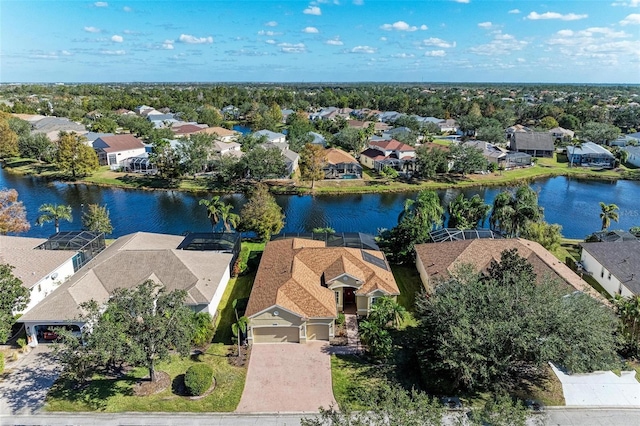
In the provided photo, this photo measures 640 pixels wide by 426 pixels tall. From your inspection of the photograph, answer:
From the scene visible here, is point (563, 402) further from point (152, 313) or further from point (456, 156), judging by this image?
point (456, 156)

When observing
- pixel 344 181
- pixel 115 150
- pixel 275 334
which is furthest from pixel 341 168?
pixel 275 334

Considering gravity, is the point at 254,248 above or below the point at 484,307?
below

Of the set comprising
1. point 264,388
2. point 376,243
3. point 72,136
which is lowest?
point 264,388

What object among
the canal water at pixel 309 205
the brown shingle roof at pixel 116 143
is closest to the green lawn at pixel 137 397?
the canal water at pixel 309 205

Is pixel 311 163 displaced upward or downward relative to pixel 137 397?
upward

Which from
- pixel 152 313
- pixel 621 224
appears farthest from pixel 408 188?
pixel 152 313

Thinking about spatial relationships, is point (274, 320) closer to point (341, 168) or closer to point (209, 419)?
point (209, 419)

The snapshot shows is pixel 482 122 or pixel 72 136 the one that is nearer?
pixel 72 136

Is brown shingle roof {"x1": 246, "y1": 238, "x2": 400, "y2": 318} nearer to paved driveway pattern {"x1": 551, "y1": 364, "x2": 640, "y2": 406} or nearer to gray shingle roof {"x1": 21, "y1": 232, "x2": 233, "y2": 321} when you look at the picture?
gray shingle roof {"x1": 21, "y1": 232, "x2": 233, "y2": 321}
